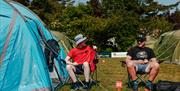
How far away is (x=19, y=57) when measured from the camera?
824cm

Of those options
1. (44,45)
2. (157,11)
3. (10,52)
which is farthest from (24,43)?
(157,11)

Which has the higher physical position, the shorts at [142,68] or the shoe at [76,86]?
the shorts at [142,68]

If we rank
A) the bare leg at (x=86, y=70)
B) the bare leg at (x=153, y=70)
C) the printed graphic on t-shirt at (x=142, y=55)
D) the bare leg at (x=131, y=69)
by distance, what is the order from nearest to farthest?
the bare leg at (x=153, y=70) < the bare leg at (x=131, y=69) < the bare leg at (x=86, y=70) < the printed graphic on t-shirt at (x=142, y=55)

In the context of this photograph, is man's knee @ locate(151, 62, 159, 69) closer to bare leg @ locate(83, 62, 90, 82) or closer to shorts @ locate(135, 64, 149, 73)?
shorts @ locate(135, 64, 149, 73)

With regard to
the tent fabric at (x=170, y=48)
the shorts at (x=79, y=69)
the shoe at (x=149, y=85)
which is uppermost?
the shorts at (x=79, y=69)

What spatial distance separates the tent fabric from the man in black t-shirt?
1002cm

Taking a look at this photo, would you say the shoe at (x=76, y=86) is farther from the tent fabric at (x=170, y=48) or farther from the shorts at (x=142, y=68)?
the tent fabric at (x=170, y=48)

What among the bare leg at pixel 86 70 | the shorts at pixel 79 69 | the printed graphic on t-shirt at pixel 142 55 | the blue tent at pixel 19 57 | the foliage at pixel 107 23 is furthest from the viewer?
the foliage at pixel 107 23

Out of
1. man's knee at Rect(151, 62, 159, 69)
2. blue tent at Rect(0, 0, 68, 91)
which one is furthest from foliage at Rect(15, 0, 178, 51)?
blue tent at Rect(0, 0, 68, 91)

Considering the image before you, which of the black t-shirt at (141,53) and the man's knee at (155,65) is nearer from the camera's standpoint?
the man's knee at (155,65)

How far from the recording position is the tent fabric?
20.2 meters

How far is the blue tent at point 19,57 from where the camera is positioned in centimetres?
809

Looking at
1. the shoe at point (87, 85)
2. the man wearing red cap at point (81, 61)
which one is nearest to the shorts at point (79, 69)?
the man wearing red cap at point (81, 61)

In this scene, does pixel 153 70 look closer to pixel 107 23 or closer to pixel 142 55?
pixel 142 55
